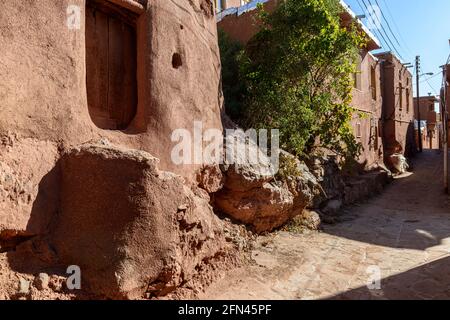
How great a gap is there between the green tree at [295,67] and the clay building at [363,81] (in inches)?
41.8

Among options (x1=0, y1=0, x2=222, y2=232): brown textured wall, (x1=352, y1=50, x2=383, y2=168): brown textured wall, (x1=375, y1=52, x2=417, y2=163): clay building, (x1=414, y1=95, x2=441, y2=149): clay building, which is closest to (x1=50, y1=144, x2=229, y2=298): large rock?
(x1=0, y1=0, x2=222, y2=232): brown textured wall

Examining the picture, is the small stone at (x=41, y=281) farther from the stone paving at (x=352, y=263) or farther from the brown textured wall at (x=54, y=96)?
the stone paving at (x=352, y=263)

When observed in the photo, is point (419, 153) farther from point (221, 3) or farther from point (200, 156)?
point (200, 156)

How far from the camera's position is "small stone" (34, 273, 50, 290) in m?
A: 3.18

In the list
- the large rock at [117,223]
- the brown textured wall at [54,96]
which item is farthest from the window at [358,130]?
the large rock at [117,223]

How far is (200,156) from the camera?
5.66 meters

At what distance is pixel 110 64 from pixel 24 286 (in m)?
2.94

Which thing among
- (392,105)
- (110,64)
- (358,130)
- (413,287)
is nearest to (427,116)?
(392,105)

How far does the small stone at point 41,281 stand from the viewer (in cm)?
318

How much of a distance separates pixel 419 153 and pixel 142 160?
25316mm

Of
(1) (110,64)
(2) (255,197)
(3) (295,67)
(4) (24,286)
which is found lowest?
(4) (24,286)

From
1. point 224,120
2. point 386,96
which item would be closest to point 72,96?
point 224,120

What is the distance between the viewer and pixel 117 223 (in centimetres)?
360

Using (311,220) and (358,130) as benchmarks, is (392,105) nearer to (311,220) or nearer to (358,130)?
(358,130)
